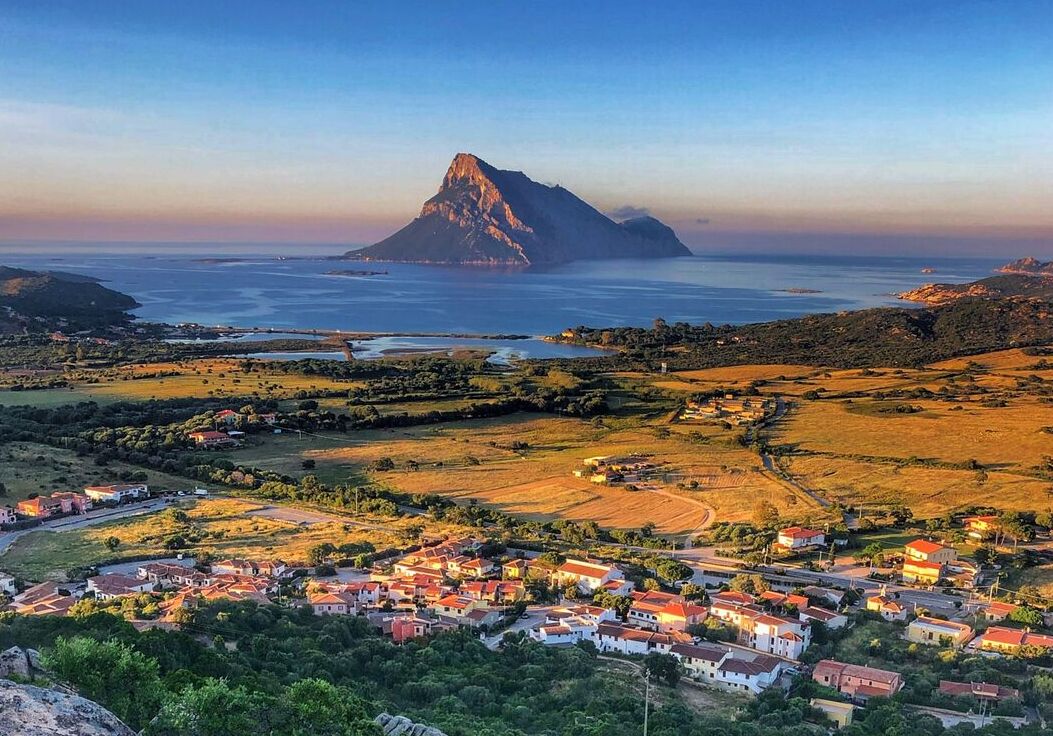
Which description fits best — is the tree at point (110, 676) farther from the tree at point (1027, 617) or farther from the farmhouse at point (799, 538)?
the farmhouse at point (799, 538)

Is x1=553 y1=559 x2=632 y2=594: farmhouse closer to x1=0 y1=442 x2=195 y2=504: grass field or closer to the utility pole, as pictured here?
the utility pole

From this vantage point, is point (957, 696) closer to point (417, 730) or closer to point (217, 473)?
point (417, 730)

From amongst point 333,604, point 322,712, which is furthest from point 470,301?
point 322,712

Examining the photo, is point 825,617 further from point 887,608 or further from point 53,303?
point 53,303

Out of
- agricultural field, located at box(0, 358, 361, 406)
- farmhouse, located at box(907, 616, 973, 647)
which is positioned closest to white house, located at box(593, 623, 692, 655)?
farmhouse, located at box(907, 616, 973, 647)

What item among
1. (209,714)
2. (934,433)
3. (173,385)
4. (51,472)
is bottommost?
(51,472)

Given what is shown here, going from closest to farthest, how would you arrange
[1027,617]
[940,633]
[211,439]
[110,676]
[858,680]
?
[110,676] → [858,680] → [940,633] → [1027,617] → [211,439]
